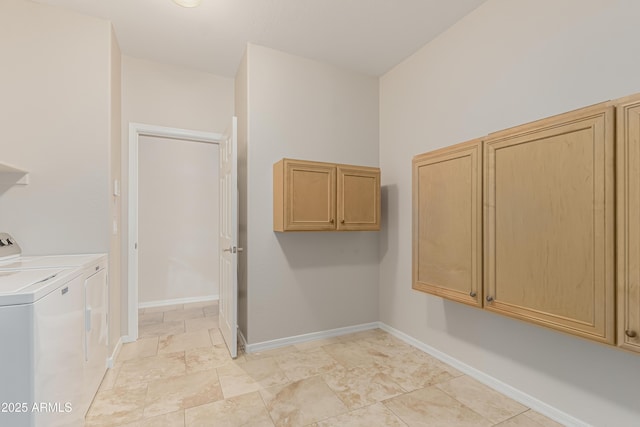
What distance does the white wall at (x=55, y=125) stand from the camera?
215cm

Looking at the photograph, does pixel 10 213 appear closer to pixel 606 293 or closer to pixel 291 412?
pixel 291 412

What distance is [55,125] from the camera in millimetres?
2244

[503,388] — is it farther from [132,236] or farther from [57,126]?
[57,126]

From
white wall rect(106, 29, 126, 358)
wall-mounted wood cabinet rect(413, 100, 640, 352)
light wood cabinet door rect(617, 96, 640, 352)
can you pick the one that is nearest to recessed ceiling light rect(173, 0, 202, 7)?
white wall rect(106, 29, 126, 358)

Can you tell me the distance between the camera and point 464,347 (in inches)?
92.8

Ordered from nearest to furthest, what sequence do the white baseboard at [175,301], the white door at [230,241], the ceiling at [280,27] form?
1. the ceiling at [280,27]
2. the white door at [230,241]
3. the white baseboard at [175,301]

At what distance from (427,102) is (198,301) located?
13.1 ft

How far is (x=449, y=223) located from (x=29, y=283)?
2264 mm

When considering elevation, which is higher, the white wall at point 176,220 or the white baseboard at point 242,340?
the white wall at point 176,220

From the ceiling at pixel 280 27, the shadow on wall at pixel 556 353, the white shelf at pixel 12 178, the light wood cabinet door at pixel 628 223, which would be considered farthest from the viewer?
the ceiling at pixel 280 27

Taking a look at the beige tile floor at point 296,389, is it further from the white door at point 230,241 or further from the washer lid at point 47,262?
the washer lid at point 47,262

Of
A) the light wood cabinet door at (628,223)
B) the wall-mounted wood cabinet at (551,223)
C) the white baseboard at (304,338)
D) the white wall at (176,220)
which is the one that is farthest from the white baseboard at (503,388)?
the white wall at (176,220)

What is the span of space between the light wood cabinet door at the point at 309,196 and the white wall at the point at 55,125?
4.72 ft

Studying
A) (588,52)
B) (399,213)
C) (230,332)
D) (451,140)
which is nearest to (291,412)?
(230,332)
